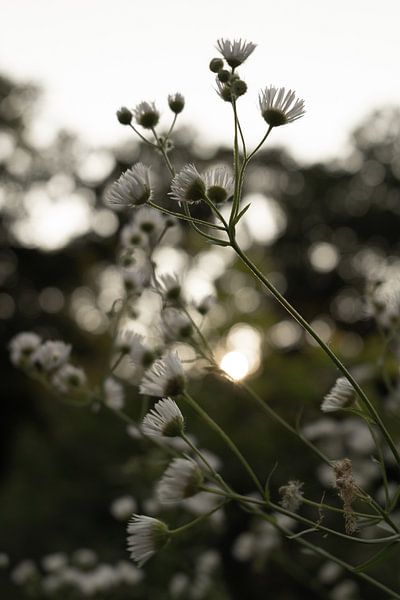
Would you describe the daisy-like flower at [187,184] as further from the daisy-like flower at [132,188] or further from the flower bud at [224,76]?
the flower bud at [224,76]

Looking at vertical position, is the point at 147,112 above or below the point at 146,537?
above

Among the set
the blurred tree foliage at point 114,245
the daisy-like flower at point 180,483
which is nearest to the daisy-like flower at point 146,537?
the daisy-like flower at point 180,483

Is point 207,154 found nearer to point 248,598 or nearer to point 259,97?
point 248,598

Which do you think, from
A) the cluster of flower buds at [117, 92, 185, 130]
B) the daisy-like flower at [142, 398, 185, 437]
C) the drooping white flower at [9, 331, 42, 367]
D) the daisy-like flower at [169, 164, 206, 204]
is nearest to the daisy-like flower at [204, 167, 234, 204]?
the daisy-like flower at [169, 164, 206, 204]

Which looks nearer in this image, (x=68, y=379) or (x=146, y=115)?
(x=146, y=115)

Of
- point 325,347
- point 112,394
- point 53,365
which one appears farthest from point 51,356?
point 325,347

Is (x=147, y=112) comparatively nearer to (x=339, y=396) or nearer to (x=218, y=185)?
(x=218, y=185)

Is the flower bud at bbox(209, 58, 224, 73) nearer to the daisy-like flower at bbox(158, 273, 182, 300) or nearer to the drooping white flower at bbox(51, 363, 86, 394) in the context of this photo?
the daisy-like flower at bbox(158, 273, 182, 300)
